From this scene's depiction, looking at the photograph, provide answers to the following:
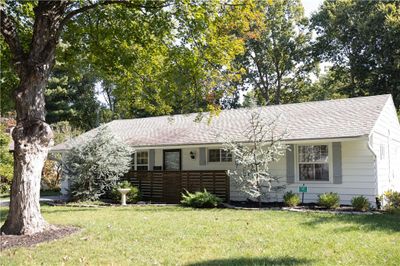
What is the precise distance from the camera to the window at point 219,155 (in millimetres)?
15742

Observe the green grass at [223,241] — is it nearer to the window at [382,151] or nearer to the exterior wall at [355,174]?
the exterior wall at [355,174]

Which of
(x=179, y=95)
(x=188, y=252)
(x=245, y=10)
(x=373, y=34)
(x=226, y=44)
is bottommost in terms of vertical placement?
(x=188, y=252)

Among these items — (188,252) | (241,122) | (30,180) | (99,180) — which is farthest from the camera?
(241,122)

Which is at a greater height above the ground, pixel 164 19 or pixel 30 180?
pixel 164 19

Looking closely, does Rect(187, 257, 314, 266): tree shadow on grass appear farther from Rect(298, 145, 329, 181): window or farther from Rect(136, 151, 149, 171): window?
Rect(136, 151, 149, 171): window

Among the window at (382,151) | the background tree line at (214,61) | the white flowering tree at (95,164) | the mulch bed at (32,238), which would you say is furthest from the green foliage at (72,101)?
the mulch bed at (32,238)

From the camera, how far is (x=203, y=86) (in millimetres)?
11680

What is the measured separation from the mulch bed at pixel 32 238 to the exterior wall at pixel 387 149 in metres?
9.96

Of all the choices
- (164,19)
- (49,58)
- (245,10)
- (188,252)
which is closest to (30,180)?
(49,58)

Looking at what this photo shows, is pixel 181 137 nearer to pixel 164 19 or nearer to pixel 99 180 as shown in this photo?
pixel 99 180

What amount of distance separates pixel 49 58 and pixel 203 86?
468cm

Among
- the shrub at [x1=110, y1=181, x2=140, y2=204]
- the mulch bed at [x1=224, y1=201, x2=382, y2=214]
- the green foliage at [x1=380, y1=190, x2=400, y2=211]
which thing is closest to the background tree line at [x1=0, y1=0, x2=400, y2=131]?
the shrub at [x1=110, y1=181, x2=140, y2=204]

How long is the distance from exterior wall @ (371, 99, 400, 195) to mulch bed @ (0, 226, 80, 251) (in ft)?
32.7

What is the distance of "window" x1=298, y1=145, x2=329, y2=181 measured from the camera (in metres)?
13.4
